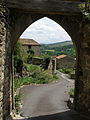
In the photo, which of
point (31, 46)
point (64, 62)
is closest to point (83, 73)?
point (31, 46)

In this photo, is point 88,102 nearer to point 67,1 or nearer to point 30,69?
point 67,1

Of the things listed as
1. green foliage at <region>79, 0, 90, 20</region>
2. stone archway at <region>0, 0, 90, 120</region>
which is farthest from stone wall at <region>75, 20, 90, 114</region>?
green foliage at <region>79, 0, 90, 20</region>

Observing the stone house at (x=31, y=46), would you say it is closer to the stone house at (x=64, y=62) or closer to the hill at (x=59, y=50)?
the hill at (x=59, y=50)

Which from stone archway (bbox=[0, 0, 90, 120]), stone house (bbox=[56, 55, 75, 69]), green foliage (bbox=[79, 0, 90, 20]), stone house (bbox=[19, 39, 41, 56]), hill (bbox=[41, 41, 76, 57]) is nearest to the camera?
green foliage (bbox=[79, 0, 90, 20])

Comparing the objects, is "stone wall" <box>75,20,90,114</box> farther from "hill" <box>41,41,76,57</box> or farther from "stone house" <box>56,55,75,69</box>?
"stone house" <box>56,55,75,69</box>

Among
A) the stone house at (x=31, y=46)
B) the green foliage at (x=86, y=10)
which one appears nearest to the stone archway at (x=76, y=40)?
the green foliage at (x=86, y=10)

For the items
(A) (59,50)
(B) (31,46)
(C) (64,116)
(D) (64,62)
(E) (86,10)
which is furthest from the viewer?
(A) (59,50)

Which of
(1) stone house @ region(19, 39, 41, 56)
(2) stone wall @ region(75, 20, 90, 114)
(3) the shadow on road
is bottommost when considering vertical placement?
(3) the shadow on road

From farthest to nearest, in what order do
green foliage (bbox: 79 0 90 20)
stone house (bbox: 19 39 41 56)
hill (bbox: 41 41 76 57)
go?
1. hill (bbox: 41 41 76 57)
2. stone house (bbox: 19 39 41 56)
3. green foliage (bbox: 79 0 90 20)

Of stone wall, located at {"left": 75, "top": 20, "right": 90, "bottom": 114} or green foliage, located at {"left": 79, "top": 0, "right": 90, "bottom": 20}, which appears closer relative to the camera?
green foliage, located at {"left": 79, "top": 0, "right": 90, "bottom": 20}

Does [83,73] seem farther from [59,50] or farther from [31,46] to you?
[59,50]

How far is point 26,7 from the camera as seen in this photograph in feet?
18.3

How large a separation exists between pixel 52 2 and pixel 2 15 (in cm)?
162

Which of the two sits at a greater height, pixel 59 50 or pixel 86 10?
pixel 86 10
